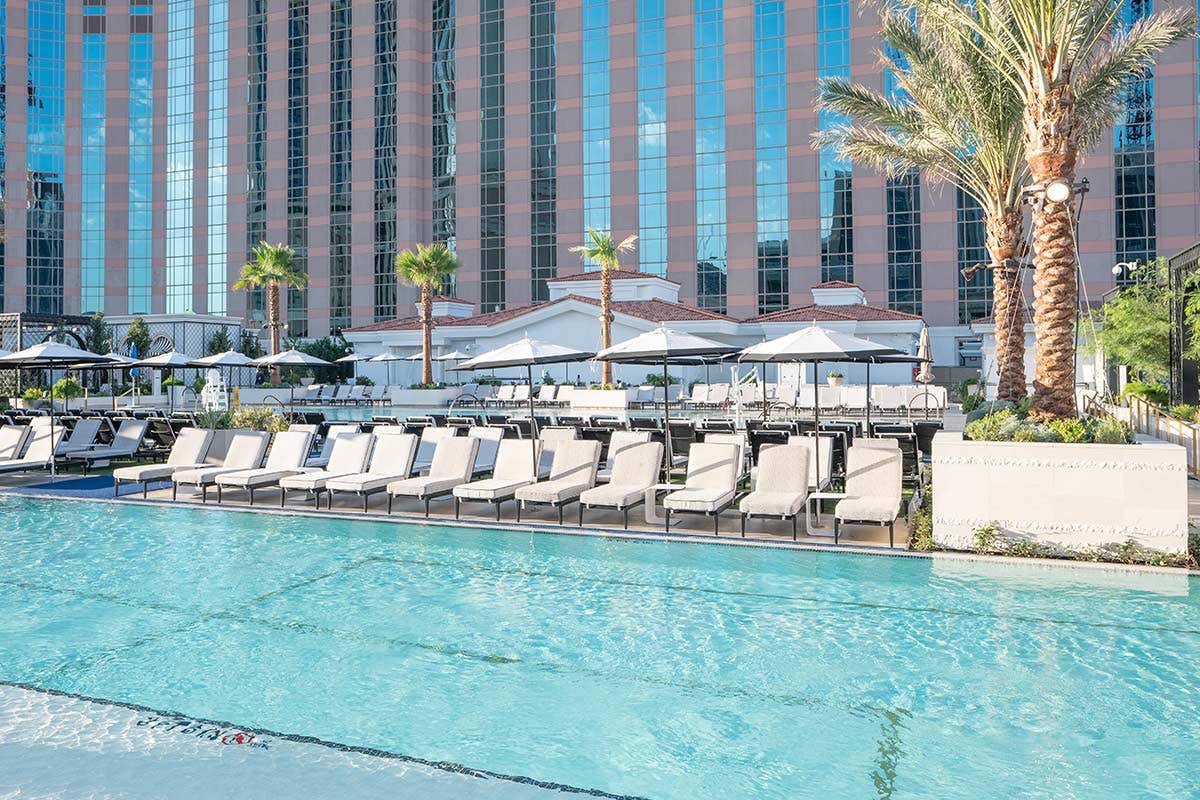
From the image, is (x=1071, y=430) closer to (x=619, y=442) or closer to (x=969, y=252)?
(x=619, y=442)

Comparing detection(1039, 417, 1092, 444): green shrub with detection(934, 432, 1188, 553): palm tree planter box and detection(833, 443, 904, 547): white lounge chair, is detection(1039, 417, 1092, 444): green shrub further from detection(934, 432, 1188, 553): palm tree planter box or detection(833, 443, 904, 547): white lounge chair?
detection(833, 443, 904, 547): white lounge chair

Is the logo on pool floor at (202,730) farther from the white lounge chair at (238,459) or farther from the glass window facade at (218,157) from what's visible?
the glass window facade at (218,157)

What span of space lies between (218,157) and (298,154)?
7890 mm

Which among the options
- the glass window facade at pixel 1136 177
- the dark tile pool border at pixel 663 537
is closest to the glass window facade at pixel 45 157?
the dark tile pool border at pixel 663 537

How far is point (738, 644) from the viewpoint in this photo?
6785 millimetres

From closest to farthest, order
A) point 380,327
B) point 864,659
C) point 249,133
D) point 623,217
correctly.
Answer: point 864,659
point 380,327
point 623,217
point 249,133

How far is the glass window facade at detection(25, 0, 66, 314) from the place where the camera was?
75.5 metres

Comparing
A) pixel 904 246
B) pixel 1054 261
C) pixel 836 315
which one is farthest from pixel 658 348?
pixel 904 246

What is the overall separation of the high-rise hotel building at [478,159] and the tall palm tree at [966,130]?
37.9 m

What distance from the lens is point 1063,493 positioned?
9000 mm

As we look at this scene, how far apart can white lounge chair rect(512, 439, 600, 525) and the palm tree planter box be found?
166 inches

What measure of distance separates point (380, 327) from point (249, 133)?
31.2 metres

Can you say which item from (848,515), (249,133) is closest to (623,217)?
(249,133)

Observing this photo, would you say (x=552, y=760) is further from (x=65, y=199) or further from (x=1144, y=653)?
(x=65, y=199)
